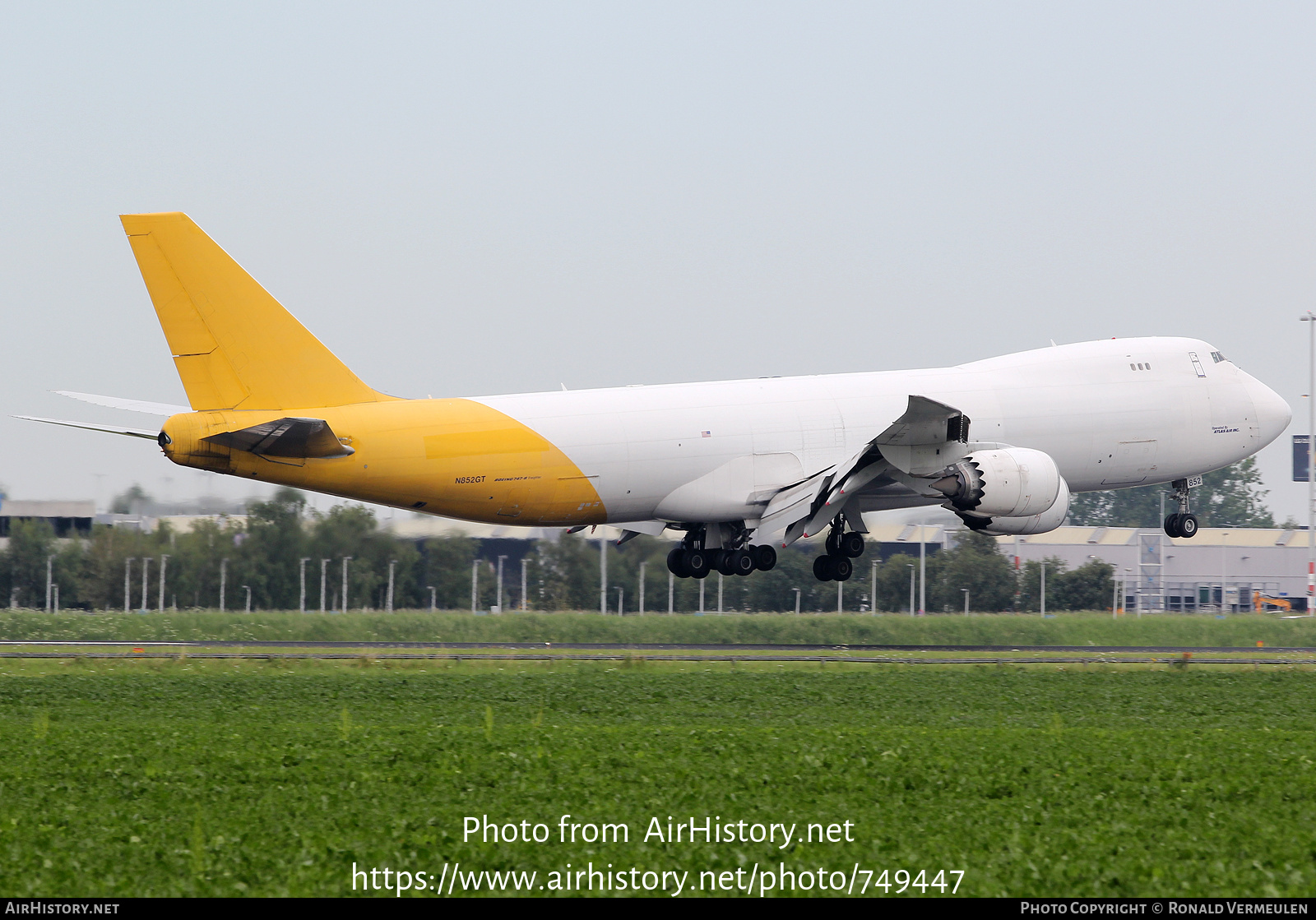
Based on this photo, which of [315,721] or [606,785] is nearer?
[606,785]

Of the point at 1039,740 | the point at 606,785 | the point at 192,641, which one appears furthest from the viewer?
the point at 192,641

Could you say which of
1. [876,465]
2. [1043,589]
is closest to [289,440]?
[876,465]

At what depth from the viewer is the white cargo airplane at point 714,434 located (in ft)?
97.9

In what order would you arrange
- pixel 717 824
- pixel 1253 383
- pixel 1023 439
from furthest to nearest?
pixel 1253 383
pixel 1023 439
pixel 717 824

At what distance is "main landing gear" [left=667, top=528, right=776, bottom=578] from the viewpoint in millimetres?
37188

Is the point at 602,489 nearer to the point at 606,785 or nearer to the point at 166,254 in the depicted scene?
the point at 166,254

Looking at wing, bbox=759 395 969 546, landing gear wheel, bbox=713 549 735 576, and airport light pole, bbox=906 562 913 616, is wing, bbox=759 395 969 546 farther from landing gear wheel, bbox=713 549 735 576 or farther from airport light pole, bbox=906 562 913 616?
airport light pole, bbox=906 562 913 616

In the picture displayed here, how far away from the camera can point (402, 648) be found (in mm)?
44406

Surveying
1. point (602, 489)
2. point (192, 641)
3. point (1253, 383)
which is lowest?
point (192, 641)

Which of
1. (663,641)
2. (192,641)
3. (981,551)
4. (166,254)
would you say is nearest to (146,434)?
(166,254)

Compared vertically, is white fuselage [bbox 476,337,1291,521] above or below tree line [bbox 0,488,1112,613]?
above

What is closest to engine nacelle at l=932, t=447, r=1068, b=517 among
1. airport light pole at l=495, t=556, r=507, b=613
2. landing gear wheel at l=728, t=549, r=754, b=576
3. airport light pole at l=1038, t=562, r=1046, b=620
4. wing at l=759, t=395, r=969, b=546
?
wing at l=759, t=395, r=969, b=546

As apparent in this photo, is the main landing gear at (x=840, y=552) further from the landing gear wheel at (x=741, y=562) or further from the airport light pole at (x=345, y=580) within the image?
the airport light pole at (x=345, y=580)

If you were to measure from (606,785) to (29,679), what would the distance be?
19945 mm
